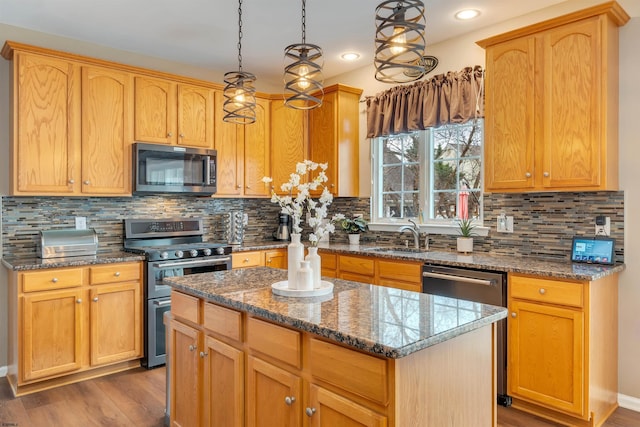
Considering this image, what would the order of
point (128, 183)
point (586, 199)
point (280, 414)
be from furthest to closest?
point (128, 183), point (586, 199), point (280, 414)

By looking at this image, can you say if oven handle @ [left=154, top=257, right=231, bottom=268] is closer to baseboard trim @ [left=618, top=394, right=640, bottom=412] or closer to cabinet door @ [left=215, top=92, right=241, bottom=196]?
cabinet door @ [left=215, top=92, right=241, bottom=196]

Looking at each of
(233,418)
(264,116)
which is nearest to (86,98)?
(264,116)

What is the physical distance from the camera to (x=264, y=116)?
15.2 ft

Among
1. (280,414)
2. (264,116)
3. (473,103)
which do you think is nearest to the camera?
(280,414)

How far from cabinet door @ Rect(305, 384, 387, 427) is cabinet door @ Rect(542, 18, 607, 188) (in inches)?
84.4

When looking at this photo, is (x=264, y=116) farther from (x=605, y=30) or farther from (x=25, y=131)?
(x=605, y=30)

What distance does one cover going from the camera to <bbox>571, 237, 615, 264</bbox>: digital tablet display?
279 centimetres

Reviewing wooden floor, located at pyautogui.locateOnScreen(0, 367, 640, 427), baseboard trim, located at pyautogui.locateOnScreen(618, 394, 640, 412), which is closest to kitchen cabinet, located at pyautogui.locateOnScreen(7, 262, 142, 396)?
wooden floor, located at pyautogui.locateOnScreen(0, 367, 640, 427)

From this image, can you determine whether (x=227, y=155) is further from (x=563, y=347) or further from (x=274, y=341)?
(x=563, y=347)

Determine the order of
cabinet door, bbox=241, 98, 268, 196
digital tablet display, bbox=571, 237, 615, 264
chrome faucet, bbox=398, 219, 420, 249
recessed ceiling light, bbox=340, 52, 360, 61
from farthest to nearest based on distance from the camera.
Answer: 1. cabinet door, bbox=241, 98, 268, 196
2. recessed ceiling light, bbox=340, 52, 360, 61
3. chrome faucet, bbox=398, 219, 420, 249
4. digital tablet display, bbox=571, 237, 615, 264

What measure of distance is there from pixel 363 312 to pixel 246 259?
8.60 ft

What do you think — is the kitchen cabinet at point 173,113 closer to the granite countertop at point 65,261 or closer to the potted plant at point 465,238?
the granite countertop at point 65,261

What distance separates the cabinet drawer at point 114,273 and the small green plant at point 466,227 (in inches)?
101

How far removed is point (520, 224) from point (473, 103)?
100cm
